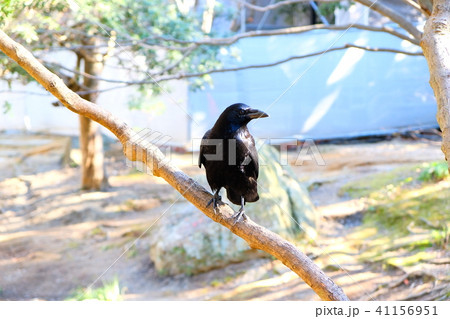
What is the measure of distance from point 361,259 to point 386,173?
1.49 meters

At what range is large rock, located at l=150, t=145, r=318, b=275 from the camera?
136 inches

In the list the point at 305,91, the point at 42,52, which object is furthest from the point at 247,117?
the point at 42,52

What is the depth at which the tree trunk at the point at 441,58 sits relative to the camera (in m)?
1.40

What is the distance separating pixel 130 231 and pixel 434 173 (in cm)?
247

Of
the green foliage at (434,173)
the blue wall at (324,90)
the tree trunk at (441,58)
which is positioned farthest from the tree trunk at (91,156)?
the tree trunk at (441,58)

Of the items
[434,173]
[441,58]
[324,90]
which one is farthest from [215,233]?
[441,58]

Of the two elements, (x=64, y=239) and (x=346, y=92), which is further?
(x=346, y=92)

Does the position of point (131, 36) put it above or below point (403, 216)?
above

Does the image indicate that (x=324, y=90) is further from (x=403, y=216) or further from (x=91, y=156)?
(x=91, y=156)

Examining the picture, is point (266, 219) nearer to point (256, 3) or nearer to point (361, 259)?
point (361, 259)

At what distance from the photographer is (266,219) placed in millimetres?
3473

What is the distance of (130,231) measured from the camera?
13.4ft

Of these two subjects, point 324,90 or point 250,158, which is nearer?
point 250,158

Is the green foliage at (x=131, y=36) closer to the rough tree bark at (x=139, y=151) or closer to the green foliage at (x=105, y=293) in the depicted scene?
the green foliage at (x=105, y=293)
